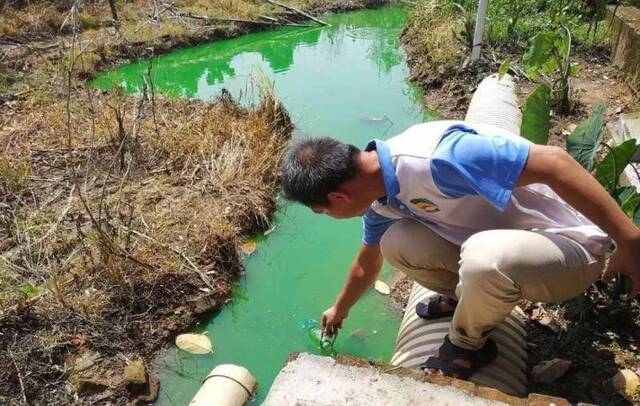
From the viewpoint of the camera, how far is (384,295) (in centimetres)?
303

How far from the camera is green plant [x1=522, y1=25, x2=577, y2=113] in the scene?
140 inches

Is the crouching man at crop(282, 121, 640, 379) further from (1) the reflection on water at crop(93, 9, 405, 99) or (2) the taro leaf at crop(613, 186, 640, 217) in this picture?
(1) the reflection on water at crop(93, 9, 405, 99)

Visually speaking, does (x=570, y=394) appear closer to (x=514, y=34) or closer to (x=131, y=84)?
(x=514, y=34)

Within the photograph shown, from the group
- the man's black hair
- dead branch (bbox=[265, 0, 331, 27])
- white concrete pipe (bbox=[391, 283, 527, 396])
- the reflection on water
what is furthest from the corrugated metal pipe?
dead branch (bbox=[265, 0, 331, 27])

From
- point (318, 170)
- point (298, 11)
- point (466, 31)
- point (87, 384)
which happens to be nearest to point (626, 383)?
point (318, 170)

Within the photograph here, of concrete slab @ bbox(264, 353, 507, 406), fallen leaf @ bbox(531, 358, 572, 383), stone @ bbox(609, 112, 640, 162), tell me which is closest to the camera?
concrete slab @ bbox(264, 353, 507, 406)

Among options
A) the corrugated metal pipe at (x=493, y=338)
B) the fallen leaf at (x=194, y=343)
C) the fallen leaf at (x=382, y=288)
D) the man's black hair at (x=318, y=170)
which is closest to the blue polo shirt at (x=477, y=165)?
the man's black hair at (x=318, y=170)

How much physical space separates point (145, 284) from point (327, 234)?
1230 mm

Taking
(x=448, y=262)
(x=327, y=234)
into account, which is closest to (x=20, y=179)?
(x=327, y=234)

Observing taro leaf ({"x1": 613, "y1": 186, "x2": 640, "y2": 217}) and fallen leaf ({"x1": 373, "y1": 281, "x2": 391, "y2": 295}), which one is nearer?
taro leaf ({"x1": 613, "y1": 186, "x2": 640, "y2": 217})

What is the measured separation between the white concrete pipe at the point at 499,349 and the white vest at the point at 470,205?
42 centimetres

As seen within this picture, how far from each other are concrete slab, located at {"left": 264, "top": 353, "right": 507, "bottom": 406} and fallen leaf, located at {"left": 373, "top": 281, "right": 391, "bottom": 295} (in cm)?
145

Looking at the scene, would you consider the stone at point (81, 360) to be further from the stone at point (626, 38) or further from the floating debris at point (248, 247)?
the stone at point (626, 38)

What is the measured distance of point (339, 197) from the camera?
174 cm
